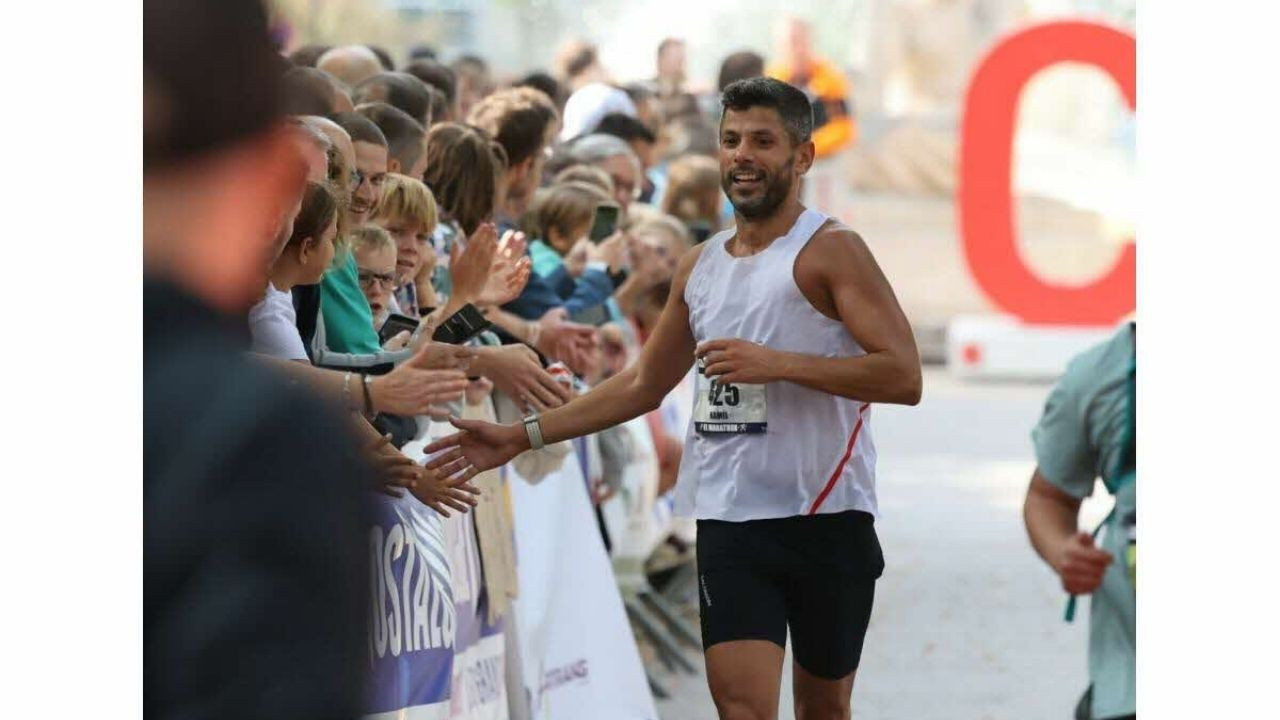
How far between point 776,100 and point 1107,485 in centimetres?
162

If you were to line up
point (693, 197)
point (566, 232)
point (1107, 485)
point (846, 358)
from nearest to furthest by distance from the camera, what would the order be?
point (1107, 485) < point (846, 358) < point (566, 232) < point (693, 197)

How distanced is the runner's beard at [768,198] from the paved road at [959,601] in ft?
10.1

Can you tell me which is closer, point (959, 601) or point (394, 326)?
point (394, 326)

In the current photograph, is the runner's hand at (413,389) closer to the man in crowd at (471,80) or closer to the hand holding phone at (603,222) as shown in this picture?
the hand holding phone at (603,222)

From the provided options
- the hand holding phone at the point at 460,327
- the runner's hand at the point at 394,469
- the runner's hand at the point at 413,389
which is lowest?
the runner's hand at the point at 394,469

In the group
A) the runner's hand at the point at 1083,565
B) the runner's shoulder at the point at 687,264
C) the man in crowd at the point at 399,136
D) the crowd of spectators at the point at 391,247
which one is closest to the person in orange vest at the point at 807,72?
the crowd of spectators at the point at 391,247

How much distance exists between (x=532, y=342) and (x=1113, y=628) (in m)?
3.06

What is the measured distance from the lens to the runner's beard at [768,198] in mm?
5777

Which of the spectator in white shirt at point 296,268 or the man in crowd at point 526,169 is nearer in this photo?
the spectator in white shirt at point 296,268

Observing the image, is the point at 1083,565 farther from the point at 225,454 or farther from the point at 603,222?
the point at 603,222

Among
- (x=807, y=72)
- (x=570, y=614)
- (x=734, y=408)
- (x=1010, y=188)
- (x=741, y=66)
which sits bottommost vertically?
(x=570, y=614)

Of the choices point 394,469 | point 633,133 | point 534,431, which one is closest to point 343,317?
point 394,469

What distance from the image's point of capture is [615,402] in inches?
232
